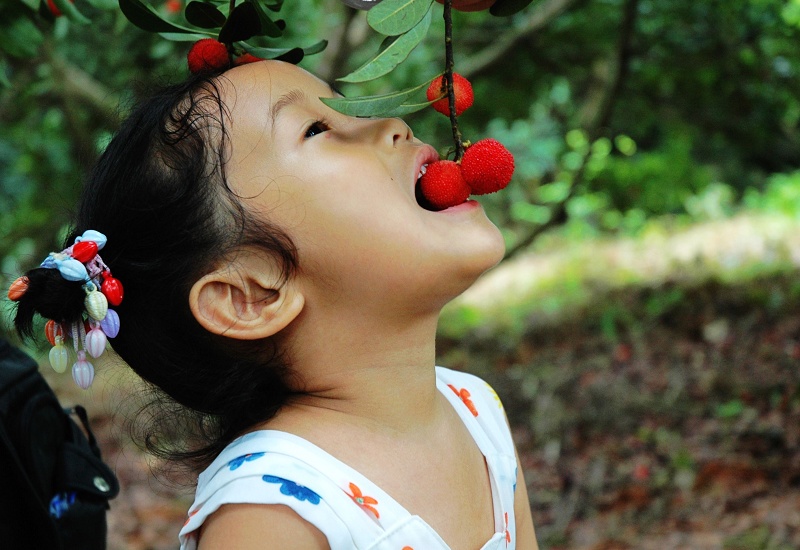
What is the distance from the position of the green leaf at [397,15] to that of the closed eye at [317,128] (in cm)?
29

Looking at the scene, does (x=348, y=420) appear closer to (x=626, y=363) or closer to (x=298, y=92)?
(x=298, y=92)

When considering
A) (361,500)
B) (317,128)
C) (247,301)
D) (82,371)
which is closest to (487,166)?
(317,128)

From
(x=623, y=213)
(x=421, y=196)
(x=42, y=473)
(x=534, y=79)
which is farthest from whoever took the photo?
(x=623, y=213)

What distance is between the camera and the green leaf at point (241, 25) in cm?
119

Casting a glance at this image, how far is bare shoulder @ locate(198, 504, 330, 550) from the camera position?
1.14m

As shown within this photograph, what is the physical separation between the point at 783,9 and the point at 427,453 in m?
2.49

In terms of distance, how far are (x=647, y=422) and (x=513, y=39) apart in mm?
1587

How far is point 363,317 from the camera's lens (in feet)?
4.15

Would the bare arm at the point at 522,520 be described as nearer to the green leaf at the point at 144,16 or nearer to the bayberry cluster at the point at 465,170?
the bayberry cluster at the point at 465,170

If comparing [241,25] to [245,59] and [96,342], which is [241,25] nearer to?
[245,59]

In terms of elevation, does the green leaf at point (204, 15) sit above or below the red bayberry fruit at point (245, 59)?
above

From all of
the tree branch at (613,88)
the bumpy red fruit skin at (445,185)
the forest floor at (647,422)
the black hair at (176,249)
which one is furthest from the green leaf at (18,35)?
the tree branch at (613,88)

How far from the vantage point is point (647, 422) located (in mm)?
3529

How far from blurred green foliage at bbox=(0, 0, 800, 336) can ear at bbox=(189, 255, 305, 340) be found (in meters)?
1.48
